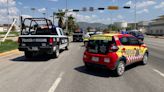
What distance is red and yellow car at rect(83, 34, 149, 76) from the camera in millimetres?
9336

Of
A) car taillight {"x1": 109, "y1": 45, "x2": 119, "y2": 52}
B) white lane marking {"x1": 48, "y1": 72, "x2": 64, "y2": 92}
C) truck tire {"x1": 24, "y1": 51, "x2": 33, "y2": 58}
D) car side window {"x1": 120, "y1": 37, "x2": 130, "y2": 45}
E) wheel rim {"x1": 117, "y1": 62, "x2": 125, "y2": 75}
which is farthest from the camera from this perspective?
truck tire {"x1": 24, "y1": 51, "x2": 33, "y2": 58}

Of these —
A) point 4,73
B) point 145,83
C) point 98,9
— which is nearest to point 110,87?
point 145,83

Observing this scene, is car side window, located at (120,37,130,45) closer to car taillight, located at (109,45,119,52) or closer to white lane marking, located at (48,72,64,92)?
car taillight, located at (109,45,119,52)

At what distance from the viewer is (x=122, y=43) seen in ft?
32.4

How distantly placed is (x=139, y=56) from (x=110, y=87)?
4408 mm

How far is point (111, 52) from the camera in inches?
369

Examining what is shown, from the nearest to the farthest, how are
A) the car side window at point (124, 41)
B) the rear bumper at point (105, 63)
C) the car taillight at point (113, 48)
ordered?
the rear bumper at point (105, 63), the car taillight at point (113, 48), the car side window at point (124, 41)

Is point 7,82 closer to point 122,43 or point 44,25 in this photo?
point 122,43

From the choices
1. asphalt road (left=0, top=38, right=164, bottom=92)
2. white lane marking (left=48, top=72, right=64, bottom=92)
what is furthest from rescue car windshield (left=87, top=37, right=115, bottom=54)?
white lane marking (left=48, top=72, right=64, bottom=92)

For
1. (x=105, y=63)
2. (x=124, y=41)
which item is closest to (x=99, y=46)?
(x=105, y=63)

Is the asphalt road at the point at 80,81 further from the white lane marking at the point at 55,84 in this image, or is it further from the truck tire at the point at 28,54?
the truck tire at the point at 28,54

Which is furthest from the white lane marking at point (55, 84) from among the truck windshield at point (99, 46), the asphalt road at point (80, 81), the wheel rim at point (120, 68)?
the wheel rim at point (120, 68)

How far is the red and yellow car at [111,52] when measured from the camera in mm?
9336

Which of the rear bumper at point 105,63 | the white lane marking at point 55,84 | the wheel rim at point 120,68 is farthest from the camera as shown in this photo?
the wheel rim at point 120,68
